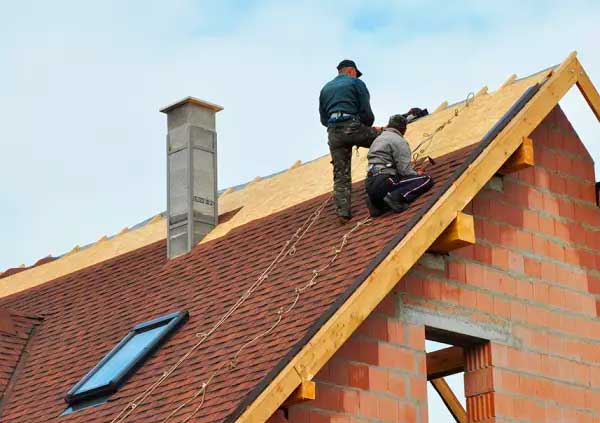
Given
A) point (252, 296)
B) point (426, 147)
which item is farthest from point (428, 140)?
point (252, 296)

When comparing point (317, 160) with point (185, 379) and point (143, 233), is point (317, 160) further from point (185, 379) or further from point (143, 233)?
point (185, 379)

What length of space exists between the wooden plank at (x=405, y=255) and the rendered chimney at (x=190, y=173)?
207 inches

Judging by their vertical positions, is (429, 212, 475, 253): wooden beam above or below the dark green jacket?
below

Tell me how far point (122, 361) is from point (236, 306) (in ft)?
4.75

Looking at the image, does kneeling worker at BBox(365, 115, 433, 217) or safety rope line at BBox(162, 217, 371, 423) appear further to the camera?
kneeling worker at BBox(365, 115, 433, 217)

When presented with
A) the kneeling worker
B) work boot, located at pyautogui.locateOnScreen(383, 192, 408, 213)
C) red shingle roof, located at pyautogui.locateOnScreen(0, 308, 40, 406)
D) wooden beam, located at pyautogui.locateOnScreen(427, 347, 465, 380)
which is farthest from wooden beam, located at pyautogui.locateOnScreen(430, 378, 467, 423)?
red shingle roof, located at pyautogui.locateOnScreen(0, 308, 40, 406)

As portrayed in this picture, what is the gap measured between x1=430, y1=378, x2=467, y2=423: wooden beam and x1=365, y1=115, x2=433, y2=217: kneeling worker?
482 cm

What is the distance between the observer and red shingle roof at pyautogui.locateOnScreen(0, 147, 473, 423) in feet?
51.0

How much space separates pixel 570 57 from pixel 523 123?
1421mm

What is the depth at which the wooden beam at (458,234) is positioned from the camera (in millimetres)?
16359

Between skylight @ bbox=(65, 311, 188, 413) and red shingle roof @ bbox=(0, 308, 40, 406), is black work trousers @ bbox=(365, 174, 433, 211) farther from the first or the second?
red shingle roof @ bbox=(0, 308, 40, 406)

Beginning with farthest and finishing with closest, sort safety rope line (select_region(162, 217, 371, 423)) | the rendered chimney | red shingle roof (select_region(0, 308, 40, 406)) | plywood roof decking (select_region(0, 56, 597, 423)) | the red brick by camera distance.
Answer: the rendered chimney < red shingle roof (select_region(0, 308, 40, 406)) < the red brick < safety rope line (select_region(162, 217, 371, 423)) < plywood roof decking (select_region(0, 56, 597, 423))

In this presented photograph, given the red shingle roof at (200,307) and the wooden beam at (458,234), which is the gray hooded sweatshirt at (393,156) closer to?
the red shingle roof at (200,307)

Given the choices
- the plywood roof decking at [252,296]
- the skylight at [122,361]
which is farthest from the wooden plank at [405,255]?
the skylight at [122,361]
